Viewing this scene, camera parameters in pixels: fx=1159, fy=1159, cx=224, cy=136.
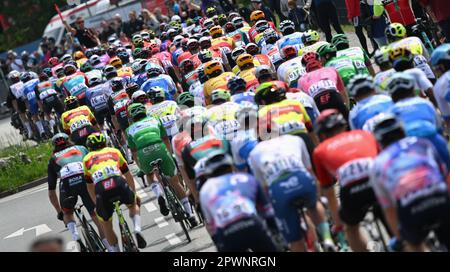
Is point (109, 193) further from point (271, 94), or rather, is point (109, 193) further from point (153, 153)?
point (271, 94)

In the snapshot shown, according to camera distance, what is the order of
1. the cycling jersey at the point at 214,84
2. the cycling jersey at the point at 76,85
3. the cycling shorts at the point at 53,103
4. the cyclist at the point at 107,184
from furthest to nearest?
1. the cycling shorts at the point at 53,103
2. the cycling jersey at the point at 76,85
3. the cycling jersey at the point at 214,84
4. the cyclist at the point at 107,184

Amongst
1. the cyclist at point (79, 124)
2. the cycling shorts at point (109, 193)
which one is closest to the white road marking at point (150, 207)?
the cyclist at point (79, 124)

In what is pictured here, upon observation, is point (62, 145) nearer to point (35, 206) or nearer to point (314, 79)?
point (314, 79)

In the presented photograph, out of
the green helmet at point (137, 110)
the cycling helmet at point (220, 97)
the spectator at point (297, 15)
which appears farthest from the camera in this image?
the spectator at point (297, 15)

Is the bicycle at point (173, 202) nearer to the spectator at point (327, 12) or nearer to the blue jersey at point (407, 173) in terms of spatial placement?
the blue jersey at point (407, 173)

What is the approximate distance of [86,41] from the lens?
128 feet

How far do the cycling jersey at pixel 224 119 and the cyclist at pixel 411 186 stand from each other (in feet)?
14.5

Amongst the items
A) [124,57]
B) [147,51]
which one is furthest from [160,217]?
[124,57]

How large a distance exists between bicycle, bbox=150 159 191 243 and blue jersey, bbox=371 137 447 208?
7.21 metres

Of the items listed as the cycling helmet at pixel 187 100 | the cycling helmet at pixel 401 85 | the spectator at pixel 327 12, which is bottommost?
the spectator at pixel 327 12

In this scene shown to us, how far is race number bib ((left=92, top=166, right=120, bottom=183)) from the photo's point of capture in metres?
15.8

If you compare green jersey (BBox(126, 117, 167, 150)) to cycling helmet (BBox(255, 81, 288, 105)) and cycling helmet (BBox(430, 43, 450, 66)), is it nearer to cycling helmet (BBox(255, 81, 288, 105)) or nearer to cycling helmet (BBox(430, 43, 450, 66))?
cycling helmet (BBox(255, 81, 288, 105))

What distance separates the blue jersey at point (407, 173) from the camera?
9477 mm

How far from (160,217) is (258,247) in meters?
9.02
